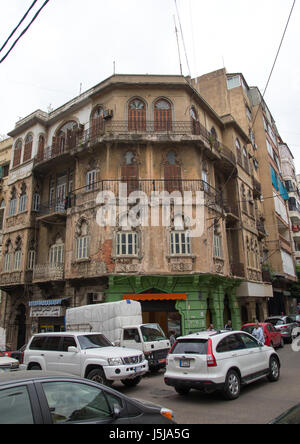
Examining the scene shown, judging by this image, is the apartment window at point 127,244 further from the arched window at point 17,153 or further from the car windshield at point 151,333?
the arched window at point 17,153

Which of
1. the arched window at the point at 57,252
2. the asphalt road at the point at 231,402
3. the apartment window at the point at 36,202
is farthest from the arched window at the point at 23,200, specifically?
the asphalt road at the point at 231,402

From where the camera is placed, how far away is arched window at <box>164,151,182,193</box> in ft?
65.1

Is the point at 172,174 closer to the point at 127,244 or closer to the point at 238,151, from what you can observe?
the point at 127,244

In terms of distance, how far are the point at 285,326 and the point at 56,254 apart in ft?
50.0

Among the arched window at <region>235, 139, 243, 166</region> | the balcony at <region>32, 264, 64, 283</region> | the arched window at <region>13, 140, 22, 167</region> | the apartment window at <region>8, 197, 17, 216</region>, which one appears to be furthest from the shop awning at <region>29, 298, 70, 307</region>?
the arched window at <region>235, 139, 243, 166</region>

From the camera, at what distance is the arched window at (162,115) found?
68.1ft

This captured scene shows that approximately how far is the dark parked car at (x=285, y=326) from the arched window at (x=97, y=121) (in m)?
16.2

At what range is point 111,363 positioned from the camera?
8.83 meters

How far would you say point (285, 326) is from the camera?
19.8 m

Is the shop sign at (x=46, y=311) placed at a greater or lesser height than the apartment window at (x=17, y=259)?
lesser

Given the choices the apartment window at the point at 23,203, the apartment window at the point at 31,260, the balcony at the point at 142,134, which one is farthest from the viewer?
the apartment window at the point at 23,203

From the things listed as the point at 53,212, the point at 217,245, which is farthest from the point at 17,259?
the point at 217,245

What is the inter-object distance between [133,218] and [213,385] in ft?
39.9

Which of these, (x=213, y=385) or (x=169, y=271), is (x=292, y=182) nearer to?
(x=169, y=271)
